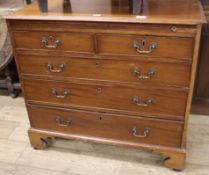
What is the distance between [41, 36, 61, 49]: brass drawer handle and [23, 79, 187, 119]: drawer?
0.22 metres

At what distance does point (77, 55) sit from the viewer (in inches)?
54.2

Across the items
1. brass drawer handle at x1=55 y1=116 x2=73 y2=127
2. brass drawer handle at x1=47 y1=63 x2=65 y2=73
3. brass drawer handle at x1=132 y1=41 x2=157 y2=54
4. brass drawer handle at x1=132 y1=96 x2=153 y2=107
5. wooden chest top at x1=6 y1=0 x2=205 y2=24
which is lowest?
brass drawer handle at x1=55 y1=116 x2=73 y2=127

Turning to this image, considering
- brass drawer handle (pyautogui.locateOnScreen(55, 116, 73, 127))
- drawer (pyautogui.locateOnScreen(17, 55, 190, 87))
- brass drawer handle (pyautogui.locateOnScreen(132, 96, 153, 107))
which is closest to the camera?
drawer (pyautogui.locateOnScreen(17, 55, 190, 87))

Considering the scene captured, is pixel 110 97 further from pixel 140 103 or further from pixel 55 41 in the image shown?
pixel 55 41

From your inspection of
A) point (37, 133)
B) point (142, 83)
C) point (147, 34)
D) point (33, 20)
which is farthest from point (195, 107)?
point (33, 20)

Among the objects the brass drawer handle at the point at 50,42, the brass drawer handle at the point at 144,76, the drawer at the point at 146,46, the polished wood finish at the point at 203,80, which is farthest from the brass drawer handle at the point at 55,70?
the polished wood finish at the point at 203,80

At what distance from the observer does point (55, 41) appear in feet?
4.48

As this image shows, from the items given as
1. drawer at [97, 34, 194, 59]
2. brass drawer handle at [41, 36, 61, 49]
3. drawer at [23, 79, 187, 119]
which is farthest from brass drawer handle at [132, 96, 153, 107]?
brass drawer handle at [41, 36, 61, 49]

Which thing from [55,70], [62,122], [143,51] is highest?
[143,51]

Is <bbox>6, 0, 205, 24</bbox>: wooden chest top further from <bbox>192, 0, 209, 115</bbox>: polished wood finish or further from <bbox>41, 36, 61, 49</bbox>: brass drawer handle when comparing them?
<bbox>192, 0, 209, 115</bbox>: polished wood finish

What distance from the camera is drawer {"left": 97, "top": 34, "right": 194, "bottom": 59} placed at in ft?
3.99

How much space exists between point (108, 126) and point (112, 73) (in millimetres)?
354

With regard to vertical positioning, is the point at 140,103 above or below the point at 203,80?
above

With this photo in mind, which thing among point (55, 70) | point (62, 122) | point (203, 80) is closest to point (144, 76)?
point (55, 70)
